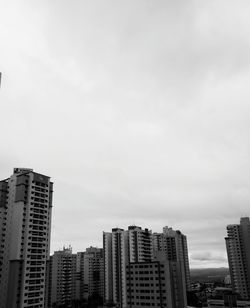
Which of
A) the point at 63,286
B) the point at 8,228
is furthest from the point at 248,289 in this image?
the point at 8,228

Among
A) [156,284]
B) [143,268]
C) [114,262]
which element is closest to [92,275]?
[114,262]

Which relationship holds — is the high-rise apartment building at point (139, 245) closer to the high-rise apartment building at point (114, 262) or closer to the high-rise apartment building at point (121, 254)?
the high-rise apartment building at point (121, 254)

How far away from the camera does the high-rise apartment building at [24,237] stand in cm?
8794

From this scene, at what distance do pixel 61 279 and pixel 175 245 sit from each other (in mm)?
65146

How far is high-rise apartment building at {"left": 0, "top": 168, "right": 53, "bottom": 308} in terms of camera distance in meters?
87.9

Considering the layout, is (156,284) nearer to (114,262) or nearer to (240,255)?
(114,262)

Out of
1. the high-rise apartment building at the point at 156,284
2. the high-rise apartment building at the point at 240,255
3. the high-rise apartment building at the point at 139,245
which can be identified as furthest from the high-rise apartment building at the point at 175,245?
the high-rise apartment building at the point at 156,284

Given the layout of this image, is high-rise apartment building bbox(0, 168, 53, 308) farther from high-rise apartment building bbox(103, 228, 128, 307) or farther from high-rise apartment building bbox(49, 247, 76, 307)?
high-rise apartment building bbox(49, 247, 76, 307)

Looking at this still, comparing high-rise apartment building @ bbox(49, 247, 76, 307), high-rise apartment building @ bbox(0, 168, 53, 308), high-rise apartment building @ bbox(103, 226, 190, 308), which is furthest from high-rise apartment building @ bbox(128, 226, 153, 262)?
high-rise apartment building @ bbox(49, 247, 76, 307)

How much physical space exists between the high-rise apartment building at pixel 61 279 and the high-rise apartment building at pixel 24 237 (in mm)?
61111

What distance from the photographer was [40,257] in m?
94.9

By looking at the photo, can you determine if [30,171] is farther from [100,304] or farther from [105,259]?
[100,304]

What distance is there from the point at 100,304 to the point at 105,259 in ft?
87.0

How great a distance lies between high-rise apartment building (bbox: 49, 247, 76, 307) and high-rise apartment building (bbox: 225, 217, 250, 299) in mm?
82470
